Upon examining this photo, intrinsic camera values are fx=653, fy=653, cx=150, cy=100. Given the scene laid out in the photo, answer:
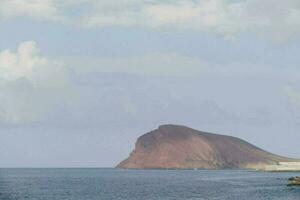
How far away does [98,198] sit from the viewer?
133 metres

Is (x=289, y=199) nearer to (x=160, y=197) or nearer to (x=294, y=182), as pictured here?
(x=160, y=197)

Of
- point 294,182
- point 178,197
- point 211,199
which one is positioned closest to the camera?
point 211,199

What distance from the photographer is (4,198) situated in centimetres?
12669

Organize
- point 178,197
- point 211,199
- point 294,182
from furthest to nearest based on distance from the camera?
point 294,182
point 178,197
point 211,199

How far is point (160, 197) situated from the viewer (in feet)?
440

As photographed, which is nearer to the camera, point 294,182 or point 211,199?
point 211,199

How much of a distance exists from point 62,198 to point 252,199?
3809 cm

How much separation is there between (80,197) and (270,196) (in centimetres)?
3961

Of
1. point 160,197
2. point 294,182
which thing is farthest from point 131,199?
point 294,182

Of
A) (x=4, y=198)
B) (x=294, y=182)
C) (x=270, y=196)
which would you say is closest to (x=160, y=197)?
(x=270, y=196)

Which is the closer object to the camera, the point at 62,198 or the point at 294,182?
the point at 62,198

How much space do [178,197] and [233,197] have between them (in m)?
11.2

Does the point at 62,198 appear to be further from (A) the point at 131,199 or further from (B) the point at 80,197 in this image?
(A) the point at 131,199

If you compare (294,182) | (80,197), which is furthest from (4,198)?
(294,182)
